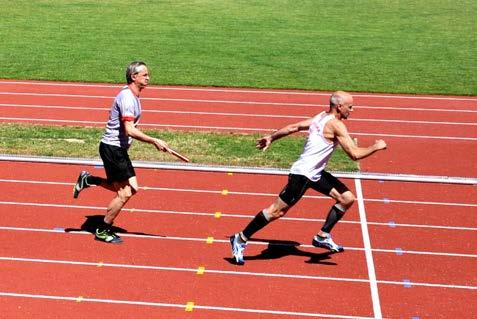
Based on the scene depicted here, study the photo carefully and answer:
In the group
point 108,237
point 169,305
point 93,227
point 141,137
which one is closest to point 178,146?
point 93,227

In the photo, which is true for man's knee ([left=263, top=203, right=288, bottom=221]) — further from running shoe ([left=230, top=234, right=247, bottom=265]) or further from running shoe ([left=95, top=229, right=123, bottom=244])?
running shoe ([left=95, top=229, right=123, bottom=244])

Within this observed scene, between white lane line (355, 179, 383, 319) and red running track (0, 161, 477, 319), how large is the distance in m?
0.03

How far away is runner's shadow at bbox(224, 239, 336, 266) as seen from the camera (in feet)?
30.2

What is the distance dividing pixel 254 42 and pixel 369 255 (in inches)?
645

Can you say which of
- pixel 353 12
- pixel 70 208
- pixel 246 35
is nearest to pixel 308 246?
pixel 70 208

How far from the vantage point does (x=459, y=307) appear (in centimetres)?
810

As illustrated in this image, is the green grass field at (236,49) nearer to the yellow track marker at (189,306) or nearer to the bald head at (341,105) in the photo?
the bald head at (341,105)

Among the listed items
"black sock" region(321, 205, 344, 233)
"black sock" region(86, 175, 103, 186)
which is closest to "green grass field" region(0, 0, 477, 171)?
"black sock" region(86, 175, 103, 186)

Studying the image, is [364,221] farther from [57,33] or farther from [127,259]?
[57,33]

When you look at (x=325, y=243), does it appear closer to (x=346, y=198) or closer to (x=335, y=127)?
(x=346, y=198)

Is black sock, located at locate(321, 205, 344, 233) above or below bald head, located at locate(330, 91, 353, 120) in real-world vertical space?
below

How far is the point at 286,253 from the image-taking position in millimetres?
9414

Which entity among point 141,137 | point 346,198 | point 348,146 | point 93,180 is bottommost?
point 93,180

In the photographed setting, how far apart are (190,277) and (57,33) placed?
62.8 ft
